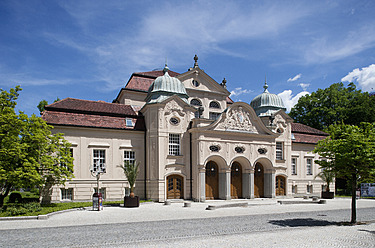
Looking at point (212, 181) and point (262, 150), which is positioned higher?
point (262, 150)

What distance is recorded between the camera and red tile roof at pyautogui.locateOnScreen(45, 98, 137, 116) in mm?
27108

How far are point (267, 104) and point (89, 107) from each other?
19.7m

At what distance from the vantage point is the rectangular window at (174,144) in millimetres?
28828

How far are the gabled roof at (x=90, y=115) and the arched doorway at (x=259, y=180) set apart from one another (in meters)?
12.4

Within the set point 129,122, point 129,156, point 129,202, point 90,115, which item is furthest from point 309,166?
point 90,115

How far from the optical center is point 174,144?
2892 centimetres

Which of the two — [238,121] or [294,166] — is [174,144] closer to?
[238,121]

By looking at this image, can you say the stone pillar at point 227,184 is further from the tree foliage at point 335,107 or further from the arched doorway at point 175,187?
the tree foliage at point 335,107

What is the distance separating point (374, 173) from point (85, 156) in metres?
20.9

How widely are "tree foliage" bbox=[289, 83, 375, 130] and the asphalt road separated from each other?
113 feet

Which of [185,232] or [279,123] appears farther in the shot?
[279,123]

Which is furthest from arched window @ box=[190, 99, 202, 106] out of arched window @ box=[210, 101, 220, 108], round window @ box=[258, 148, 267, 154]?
round window @ box=[258, 148, 267, 154]

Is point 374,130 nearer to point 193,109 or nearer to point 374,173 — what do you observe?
point 374,173

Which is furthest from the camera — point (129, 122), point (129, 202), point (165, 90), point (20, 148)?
point (165, 90)
